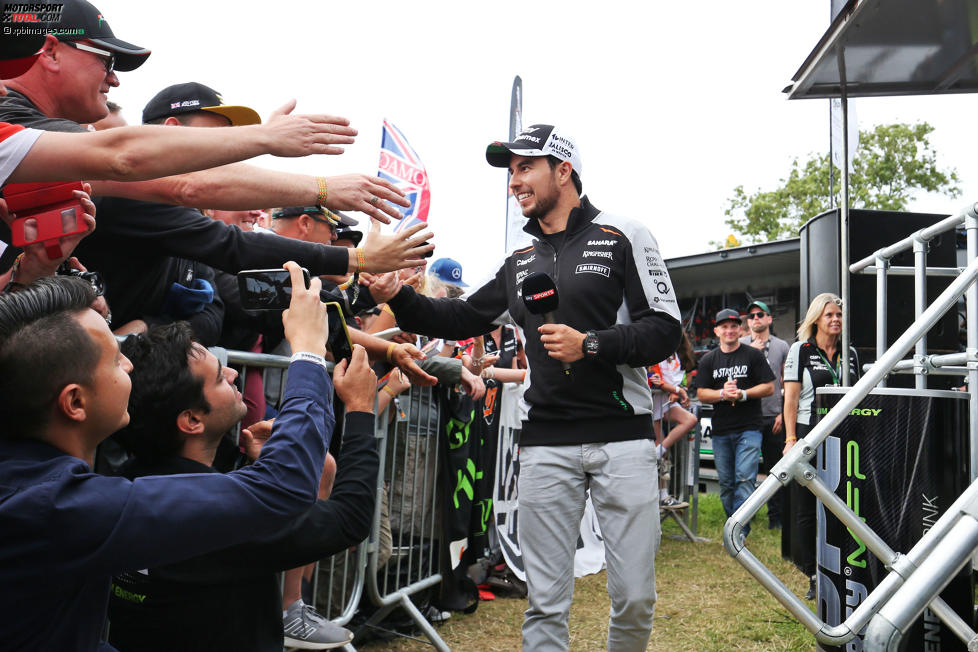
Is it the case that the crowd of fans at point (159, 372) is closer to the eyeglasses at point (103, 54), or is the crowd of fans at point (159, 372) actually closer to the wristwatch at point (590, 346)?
the eyeglasses at point (103, 54)

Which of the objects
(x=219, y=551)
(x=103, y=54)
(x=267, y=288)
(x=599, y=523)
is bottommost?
(x=599, y=523)

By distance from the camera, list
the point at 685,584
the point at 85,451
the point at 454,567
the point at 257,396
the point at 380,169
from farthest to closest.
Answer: the point at 380,169 → the point at 685,584 → the point at 454,567 → the point at 257,396 → the point at 85,451

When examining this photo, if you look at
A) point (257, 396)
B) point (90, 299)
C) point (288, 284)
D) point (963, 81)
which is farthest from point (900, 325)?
point (90, 299)

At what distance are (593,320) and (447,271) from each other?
2678 millimetres

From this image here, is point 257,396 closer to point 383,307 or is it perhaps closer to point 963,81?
point 383,307

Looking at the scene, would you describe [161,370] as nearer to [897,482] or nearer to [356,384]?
[356,384]

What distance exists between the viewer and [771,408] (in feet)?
27.7

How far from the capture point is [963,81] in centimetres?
491

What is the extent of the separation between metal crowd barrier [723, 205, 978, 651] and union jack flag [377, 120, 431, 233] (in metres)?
6.26

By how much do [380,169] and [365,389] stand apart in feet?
24.6

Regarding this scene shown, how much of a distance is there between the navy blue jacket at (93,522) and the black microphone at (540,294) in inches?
72.3

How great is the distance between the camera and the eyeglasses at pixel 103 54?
93.5 inches

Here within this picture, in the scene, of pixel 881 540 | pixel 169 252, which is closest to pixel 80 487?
pixel 169 252

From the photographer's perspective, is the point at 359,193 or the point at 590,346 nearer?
the point at 359,193
